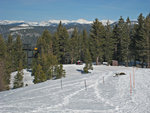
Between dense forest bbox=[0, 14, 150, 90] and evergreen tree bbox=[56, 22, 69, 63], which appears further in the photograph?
evergreen tree bbox=[56, 22, 69, 63]

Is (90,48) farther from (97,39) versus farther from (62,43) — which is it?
(62,43)

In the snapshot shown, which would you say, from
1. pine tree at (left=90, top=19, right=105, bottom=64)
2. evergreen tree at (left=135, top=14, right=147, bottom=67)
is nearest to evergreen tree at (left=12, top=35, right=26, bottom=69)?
pine tree at (left=90, top=19, right=105, bottom=64)

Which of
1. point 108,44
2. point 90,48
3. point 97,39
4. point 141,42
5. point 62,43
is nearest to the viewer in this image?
point 141,42

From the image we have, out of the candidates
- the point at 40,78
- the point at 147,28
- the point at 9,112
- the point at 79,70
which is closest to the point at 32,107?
the point at 9,112

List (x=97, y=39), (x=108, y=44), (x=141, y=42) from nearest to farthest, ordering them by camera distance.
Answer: (x=141, y=42) → (x=97, y=39) → (x=108, y=44)

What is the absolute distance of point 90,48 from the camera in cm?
5647

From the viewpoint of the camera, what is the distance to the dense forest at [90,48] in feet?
140

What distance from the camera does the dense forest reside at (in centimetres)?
4256

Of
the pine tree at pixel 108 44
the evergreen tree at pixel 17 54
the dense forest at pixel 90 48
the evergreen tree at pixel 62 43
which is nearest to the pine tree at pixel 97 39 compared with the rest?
the dense forest at pixel 90 48

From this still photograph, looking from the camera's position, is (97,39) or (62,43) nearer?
(97,39)

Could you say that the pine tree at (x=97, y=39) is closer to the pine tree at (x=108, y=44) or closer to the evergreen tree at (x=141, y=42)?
the pine tree at (x=108, y=44)

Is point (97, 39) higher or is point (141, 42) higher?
point (97, 39)

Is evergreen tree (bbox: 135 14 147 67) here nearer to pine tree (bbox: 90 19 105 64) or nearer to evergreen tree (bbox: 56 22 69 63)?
pine tree (bbox: 90 19 105 64)

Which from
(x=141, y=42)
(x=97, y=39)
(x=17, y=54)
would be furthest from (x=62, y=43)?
(x=141, y=42)
